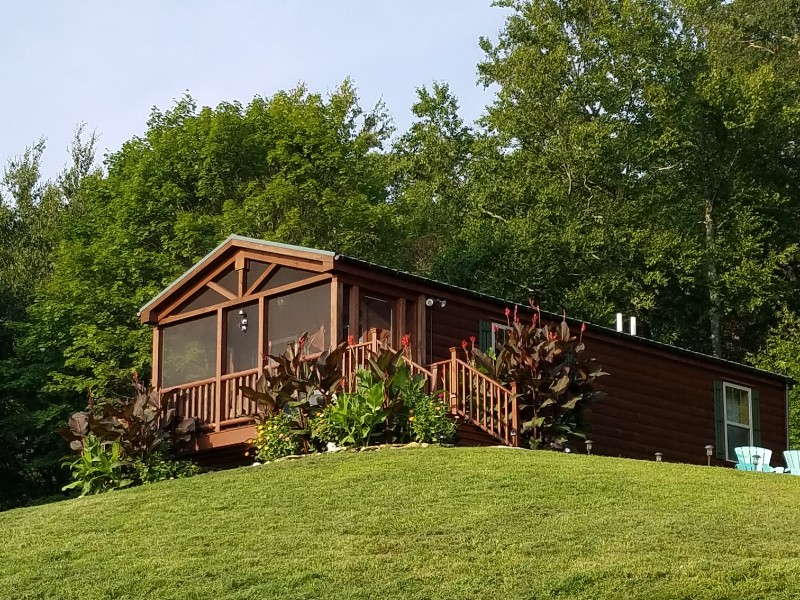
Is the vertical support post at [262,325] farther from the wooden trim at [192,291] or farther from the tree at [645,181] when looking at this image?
the tree at [645,181]

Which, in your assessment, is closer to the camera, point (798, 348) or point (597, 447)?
point (597, 447)

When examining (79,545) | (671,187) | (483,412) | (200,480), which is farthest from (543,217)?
(79,545)

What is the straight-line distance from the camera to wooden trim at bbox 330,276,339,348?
18.0m

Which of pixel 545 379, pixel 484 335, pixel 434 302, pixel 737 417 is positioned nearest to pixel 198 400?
pixel 434 302

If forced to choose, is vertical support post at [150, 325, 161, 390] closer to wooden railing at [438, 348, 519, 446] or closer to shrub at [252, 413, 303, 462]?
shrub at [252, 413, 303, 462]

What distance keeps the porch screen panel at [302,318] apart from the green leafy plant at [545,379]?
9.17ft

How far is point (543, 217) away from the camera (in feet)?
112

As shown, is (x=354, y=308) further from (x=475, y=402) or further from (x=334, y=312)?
(x=475, y=402)

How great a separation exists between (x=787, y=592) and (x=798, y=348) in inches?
976

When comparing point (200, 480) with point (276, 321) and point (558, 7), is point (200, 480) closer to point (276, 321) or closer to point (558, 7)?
point (276, 321)

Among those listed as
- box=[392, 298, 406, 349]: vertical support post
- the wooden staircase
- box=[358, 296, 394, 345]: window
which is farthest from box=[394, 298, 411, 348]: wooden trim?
the wooden staircase

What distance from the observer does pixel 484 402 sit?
1659 cm

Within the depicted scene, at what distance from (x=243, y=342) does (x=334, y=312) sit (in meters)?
2.71

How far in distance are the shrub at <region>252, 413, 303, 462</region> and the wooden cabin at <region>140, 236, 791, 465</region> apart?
1.36 meters
